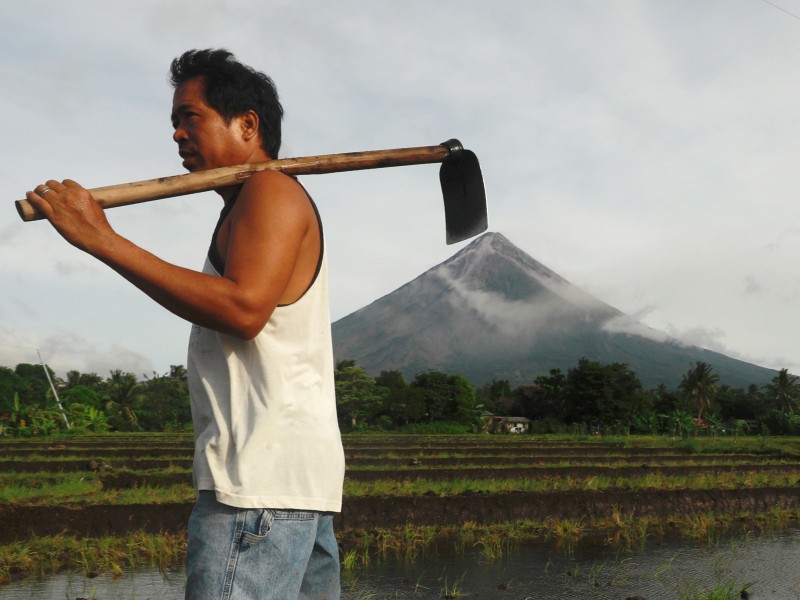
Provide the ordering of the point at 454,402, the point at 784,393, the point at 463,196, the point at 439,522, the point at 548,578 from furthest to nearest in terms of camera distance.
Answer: the point at 784,393 < the point at 454,402 < the point at 439,522 < the point at 548,578 < the point at 463,196

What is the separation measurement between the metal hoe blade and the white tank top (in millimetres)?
928

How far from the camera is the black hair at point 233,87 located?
184cm

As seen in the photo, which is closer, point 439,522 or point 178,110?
point 178,110

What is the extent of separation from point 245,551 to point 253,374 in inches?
12.9

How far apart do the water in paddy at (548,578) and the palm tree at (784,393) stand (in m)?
72.9

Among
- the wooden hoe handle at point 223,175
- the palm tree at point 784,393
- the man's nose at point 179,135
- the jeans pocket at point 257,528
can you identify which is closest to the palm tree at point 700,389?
the palm tree at point 784,393

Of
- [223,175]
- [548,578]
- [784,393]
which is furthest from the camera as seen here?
[784,393]

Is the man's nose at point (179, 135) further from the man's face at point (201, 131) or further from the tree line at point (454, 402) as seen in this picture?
the tree line at point (454, 402)

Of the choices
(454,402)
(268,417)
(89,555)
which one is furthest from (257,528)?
(454,402)

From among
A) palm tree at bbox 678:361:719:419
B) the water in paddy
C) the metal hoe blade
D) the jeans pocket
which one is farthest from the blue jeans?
palm tree at bbox 678:361:719:419

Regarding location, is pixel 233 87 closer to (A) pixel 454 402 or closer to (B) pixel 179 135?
(B) pixel 179 135

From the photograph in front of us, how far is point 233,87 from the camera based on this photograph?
1840 mm

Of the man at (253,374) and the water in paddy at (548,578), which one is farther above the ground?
the man at (253,374)

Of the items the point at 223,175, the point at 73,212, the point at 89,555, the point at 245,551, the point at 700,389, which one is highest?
the point at 223,175
